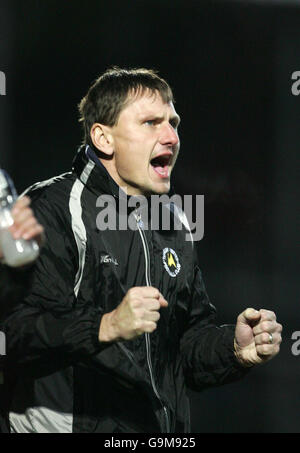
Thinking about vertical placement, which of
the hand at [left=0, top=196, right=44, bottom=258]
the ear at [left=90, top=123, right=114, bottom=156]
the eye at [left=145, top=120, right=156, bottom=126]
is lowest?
the hand at [left=0, top=196, right=44, bottom=258]

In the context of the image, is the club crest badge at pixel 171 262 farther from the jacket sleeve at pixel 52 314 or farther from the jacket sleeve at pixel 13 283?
the jacket sleeve at pixel 13 283

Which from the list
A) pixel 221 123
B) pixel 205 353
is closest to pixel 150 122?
pixel 205 353

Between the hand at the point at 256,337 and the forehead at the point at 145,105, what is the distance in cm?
54

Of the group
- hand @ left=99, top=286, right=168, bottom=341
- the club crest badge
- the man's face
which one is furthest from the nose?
hand @ left=99, top=286, right=168, bottom=341

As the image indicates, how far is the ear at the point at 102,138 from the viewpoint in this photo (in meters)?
2.17

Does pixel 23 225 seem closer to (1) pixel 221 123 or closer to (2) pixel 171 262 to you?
(2) pixel 171 262

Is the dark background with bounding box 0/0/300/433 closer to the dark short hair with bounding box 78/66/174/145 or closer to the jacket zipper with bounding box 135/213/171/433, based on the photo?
the dark short hair with bounding box 78/66/174/145

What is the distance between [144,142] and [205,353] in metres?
0.54

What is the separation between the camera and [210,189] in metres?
3.54

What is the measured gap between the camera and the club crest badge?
2083mm

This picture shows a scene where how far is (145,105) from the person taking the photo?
2.14 m

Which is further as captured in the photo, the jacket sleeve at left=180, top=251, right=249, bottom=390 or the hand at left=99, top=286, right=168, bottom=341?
the jacket sleeve at left=180, top=251, right=249, bottom=390

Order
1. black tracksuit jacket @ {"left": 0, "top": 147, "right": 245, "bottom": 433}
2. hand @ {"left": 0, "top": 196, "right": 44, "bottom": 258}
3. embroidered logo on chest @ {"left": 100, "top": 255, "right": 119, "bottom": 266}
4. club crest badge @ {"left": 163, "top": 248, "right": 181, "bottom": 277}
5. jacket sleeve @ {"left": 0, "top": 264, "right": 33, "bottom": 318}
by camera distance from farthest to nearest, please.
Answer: club crest badge @ {"left": 163, "top": 248, "right": 181, "bottom": 277} < embroidered logo on chest @ {"left": 100, "top": 255, "right": 119, "bottom": 266} < black tracksuit jacket @ {"left": 0, "top": 147, "right": 245, "bottom": 433} < jacket sleeve @ {"left": 0, "top": 264, "right": 33, "bottom": 318} < hand @ {"left": 0, "top": 196, "right": 44, "bottom": 258}

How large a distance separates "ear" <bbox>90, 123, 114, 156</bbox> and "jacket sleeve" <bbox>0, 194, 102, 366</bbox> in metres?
0.28
